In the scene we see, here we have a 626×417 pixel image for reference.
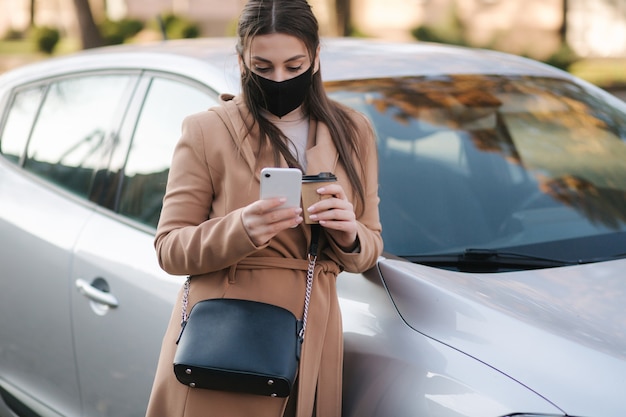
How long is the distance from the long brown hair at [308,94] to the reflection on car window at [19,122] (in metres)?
1.97

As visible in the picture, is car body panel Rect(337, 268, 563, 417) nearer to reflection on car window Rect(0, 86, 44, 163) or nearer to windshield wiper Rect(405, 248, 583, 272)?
windshield wiper Rect(405, 248, 583, 272)

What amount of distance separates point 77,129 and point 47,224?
0.42 meters

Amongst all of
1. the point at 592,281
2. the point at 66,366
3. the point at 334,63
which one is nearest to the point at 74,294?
the point at 66,366

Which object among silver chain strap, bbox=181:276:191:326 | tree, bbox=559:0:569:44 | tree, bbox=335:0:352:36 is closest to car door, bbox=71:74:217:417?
silver chain strap, bbox=181:276:191:326

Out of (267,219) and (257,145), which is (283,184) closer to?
(267,219)

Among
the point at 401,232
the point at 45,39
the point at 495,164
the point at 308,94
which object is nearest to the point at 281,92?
the point at 308,94

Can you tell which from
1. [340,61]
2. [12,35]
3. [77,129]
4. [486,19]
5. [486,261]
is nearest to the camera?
[486,261]

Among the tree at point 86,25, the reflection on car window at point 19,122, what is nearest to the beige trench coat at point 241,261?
the reflection on car window at point 19,122

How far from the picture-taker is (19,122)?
13.6 feet

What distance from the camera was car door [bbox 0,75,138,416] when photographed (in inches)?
134

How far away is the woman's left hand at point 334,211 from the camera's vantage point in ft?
7.04

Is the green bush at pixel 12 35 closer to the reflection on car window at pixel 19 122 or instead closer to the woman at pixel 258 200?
the reflection on car window at pixel 19 122

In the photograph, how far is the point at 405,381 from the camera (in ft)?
7.27

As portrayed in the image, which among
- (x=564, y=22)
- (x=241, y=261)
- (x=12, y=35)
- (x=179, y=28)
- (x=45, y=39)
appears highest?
(x=241, y=261)
